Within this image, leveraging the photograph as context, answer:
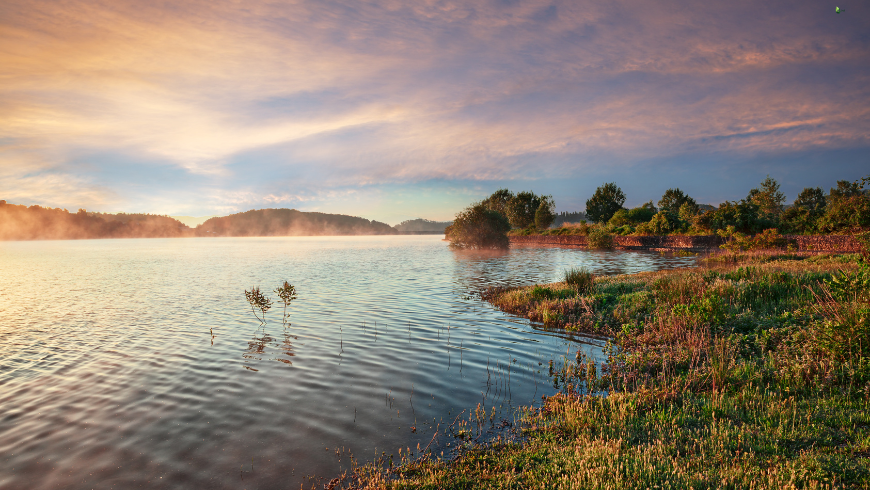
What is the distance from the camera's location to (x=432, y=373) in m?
11.9

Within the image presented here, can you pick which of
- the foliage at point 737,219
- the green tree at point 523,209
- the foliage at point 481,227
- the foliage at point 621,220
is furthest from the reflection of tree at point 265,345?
the green tree at point 523,209

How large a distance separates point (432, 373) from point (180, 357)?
8904 millimetres

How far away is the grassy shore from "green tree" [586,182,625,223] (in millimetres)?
127482

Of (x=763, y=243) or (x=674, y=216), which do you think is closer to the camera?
(x=763, y=243)

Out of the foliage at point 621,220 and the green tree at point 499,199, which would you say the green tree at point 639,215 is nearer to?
the foliage at point 621,220

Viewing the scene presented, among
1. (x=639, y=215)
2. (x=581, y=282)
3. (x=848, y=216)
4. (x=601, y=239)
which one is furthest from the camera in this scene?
(x=639, y=215)

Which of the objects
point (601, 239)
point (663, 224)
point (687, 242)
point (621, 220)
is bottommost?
point (687, 242)

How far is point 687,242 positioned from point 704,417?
75705 millimetres

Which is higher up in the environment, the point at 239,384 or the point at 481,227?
the point at 481,227

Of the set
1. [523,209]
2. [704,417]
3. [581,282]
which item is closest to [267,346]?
[704,417]

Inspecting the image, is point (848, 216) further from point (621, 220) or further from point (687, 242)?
point (621, 220)

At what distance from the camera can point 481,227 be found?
77.7 meters

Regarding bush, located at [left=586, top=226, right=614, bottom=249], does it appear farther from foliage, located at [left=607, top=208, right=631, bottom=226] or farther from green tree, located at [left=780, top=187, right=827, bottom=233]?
foliage, located at [left=607, top=208, right=631, bottom=226]

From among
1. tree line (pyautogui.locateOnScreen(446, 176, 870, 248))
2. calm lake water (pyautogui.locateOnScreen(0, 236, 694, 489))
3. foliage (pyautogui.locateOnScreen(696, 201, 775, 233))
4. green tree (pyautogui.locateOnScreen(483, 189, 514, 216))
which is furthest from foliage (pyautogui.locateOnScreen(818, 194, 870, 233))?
green tree (pyautogui.locateOnScreen(483, 189, 514, 216))
